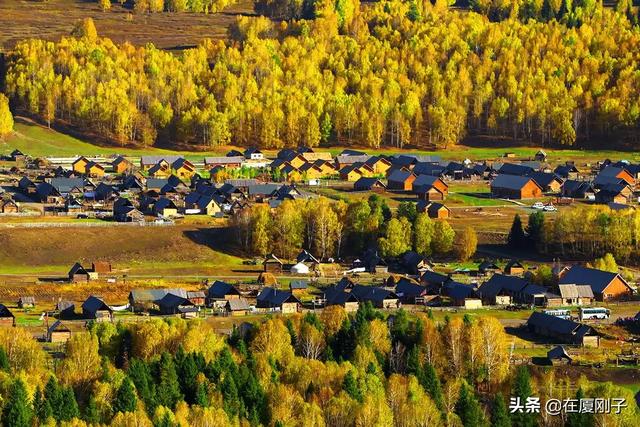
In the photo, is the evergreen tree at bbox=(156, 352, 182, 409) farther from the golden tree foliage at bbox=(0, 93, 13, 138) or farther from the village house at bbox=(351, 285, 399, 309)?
the golden tree foliage at bbox=(0, 93, 13, 138)

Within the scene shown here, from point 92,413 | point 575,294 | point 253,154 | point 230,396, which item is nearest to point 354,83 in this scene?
point 253,154

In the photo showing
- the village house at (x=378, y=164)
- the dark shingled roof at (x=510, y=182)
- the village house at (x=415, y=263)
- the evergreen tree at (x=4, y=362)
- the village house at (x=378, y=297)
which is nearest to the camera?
the evergreen tree at (x=4, y=362)

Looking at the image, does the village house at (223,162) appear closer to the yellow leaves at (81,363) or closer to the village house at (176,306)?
the village house at (176,306)

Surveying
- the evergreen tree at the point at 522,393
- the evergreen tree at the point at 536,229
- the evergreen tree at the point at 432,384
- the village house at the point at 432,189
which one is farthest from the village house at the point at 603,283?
the village house at the point at 432,189

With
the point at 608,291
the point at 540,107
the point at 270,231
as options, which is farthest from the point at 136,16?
the point at 608,291

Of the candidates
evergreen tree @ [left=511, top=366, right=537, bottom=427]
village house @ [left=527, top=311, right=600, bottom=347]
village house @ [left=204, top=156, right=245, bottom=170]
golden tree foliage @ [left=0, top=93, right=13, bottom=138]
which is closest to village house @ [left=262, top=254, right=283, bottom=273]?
village house @ [left=527, top=311, right=600, bottom=347]
